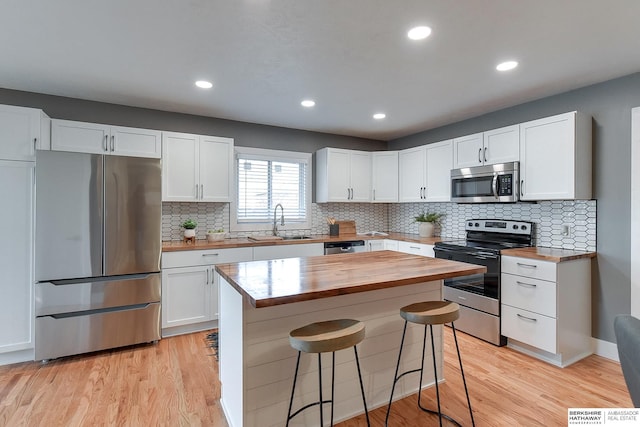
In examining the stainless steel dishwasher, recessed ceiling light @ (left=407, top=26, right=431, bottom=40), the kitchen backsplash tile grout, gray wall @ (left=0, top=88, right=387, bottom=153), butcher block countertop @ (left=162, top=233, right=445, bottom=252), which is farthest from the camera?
the stainless steel dishwasher

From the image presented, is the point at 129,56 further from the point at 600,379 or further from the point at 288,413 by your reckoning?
the point at 600,379

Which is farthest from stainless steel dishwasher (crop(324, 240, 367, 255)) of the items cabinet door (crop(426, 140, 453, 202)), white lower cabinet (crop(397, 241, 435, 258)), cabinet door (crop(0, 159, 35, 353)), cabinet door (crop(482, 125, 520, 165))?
cabinet door (crop(0, 159, 35, 353))

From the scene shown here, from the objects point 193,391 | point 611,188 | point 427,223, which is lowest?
point 193,391


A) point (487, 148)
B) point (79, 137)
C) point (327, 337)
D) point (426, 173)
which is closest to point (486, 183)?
point (487, 148)

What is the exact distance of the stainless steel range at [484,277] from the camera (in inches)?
122

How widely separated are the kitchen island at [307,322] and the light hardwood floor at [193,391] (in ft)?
0.70

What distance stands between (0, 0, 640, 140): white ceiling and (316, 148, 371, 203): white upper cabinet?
1085mm

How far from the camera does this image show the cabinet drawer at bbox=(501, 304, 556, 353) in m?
2.70

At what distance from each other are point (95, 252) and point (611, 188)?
4.56m

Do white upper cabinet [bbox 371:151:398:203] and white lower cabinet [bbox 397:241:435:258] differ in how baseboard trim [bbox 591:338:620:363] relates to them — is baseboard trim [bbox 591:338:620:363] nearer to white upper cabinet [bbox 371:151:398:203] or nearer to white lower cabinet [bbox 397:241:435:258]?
white lower cabinet [bbox 397:241:435:258]

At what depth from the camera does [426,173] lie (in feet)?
14.1

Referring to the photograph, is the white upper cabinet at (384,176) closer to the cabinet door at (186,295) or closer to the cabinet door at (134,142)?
the cabinet door at (186,295)

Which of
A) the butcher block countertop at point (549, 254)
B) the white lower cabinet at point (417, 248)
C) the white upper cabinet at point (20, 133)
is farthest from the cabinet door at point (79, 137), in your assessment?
the butcher block countertop at point (549, 254)

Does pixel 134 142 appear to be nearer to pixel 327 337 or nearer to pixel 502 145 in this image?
pixel 327 337
